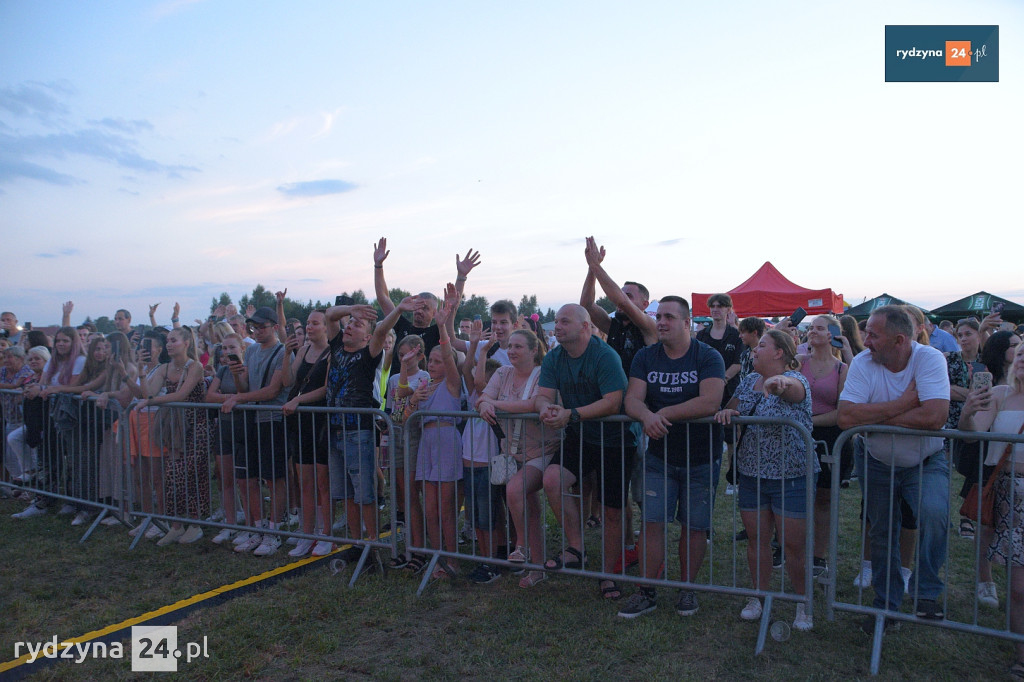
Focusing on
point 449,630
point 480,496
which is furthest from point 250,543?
point 449,630

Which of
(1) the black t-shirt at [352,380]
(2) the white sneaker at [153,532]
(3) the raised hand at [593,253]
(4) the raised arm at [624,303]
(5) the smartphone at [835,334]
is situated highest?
(3) the raised hand at [593,253]

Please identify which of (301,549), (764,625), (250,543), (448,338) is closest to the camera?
(764,625)

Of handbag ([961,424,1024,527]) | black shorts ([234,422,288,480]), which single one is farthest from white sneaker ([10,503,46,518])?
handbag ([961,424,1024,527])

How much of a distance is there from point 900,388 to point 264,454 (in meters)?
5.36

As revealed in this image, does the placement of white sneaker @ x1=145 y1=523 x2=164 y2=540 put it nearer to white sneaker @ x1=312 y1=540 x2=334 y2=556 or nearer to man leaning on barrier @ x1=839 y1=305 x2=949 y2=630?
white sneaker @ x1=312 y1=540 x2=334 y2=556

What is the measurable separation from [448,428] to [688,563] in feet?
7.03

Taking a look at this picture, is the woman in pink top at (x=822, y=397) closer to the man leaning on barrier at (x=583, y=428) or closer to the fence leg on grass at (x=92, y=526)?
the man leaning on barrier at (x=583, y=428)

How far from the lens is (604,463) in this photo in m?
4.93

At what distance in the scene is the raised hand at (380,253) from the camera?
672cm

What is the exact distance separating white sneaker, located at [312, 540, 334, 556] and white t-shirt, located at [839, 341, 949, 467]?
446 cm

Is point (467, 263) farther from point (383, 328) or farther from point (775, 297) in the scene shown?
point (775, 297)

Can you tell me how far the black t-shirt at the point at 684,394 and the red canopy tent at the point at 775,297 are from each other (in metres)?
14.4

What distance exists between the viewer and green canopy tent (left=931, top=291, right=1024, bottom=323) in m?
22.9

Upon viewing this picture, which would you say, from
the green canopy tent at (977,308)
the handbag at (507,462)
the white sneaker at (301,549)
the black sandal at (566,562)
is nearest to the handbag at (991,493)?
the black sandal at (566,562)
